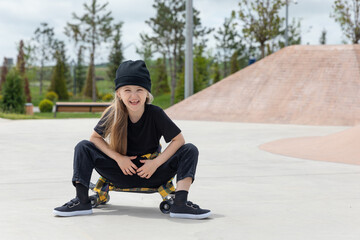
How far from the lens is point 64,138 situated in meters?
11.0

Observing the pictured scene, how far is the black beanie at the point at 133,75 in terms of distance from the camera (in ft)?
13.5

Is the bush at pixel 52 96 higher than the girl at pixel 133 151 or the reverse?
the reverse

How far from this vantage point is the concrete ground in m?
3.69

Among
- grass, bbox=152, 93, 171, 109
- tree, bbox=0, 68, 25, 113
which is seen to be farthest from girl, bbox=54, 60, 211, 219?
grass, bbox=152, 93, 171, 109

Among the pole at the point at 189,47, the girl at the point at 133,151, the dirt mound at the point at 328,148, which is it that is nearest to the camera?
the girl at the point at 133,151

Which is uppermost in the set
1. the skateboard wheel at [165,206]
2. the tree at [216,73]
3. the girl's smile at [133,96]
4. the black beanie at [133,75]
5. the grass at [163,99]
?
the tree at [216,73]

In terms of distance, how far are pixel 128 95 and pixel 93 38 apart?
47.7 meters

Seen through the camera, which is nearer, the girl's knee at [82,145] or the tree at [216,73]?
the girl's knee at [82,145]

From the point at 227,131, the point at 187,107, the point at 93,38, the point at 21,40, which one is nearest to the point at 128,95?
the point at 227,131

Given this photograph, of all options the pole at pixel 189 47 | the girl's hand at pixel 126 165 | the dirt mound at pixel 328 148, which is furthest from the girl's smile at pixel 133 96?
the pole at pixel 189 47

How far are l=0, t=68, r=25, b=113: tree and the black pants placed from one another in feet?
72.0

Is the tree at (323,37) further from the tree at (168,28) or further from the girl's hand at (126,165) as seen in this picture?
the girl's hand at (126,165)

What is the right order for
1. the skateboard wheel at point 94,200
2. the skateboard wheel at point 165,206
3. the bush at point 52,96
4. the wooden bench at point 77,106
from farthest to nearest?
the bush at point 52,96, the wooden bench at point 77,106, the skateboard wheel at point 94,200, the skateboard wheel at point 165,206

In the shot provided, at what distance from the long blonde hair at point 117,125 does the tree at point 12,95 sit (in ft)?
72.0
